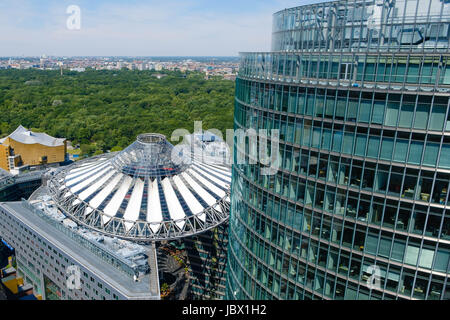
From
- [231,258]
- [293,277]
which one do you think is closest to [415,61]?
[293,277]

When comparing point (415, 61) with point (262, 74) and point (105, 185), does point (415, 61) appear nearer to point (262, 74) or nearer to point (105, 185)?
point (262, 74)

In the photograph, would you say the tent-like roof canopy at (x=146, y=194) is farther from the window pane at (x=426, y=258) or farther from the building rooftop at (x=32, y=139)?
the building rooftop at (x=32, y=139)

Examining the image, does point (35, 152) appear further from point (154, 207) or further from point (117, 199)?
point (154, 207)

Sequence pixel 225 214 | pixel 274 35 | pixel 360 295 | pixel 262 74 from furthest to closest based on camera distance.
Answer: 1. pixel 225 214
2. pixel 274 35
3. pixel 262 74
4. pixel 360 295

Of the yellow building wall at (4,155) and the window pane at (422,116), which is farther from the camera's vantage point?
the yellow building wall at (4,155)

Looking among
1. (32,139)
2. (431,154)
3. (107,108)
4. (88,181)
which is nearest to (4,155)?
(32,139)

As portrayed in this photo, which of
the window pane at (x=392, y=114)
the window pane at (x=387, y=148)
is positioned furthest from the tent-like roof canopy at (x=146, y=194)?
the window pane at (x=392, y=114)
